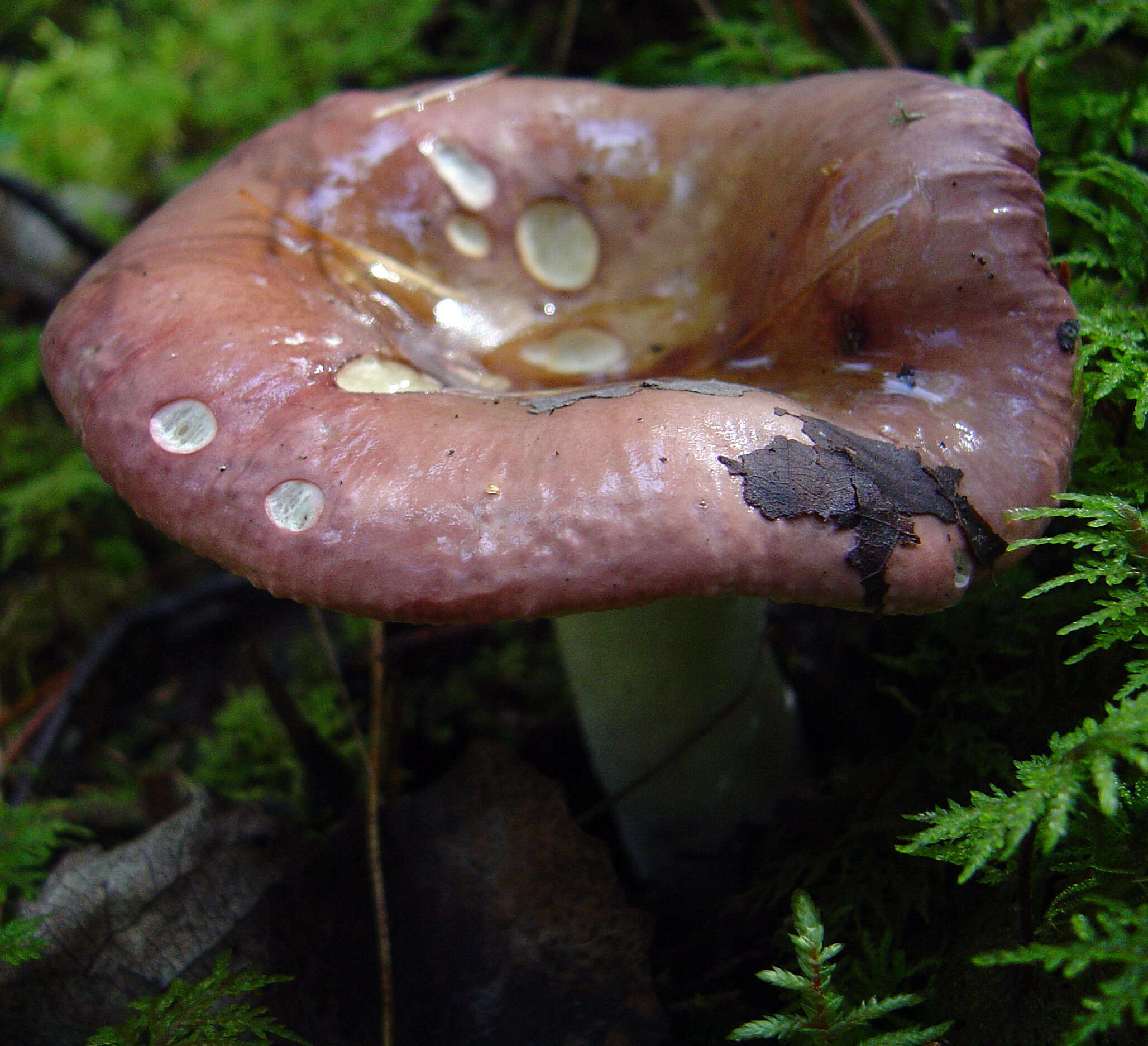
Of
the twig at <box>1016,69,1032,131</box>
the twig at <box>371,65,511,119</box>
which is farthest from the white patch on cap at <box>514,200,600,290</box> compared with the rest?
the twig at <box>1016,69,1032,131</box>

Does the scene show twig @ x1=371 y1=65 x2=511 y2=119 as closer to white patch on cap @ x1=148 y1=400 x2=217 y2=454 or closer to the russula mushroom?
the russula mushroom

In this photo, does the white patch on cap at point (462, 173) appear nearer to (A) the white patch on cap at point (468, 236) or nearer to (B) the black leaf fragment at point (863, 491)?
(A) the white patch on cap at point (468, 236)

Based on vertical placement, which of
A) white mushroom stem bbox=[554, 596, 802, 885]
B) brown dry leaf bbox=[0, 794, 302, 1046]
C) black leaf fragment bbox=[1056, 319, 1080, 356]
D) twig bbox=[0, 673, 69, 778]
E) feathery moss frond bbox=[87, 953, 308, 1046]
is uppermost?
black leaf fragment bbox=[1056, 319, 1080, 356]

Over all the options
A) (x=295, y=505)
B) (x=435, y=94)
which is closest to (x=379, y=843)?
(x=295, y=505)

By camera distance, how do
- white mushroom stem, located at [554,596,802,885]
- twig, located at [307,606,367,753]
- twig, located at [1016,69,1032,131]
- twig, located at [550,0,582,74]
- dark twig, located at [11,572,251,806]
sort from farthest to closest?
twig, located at [550,0,582,74], dark twig, located at [11,572,251,806], twig, located at [307,606,367,753], white mushroom stem, located at [554,596,802,885], twig, located at [1016,69,1032,131]

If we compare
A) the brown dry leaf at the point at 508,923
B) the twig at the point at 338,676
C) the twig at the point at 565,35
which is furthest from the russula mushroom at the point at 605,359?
the twig at the point at 565,35
